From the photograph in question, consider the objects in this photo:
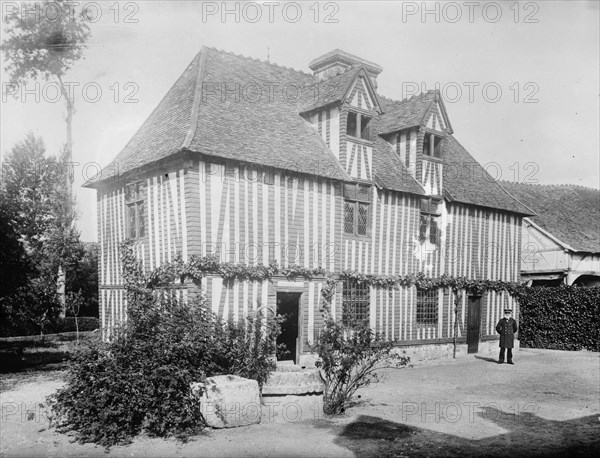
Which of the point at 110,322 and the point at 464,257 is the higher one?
the point at 464,257

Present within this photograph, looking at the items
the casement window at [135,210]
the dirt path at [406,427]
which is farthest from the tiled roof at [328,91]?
the dirt path at [406,427]

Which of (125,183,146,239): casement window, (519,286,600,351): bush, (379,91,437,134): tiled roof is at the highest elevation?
(379,91,437,134): tiled roof

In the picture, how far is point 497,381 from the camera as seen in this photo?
13.4m

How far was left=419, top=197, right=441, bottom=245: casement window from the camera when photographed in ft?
55.9

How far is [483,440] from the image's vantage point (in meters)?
7.84

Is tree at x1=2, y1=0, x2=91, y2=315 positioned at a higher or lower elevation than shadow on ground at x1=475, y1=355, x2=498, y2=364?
higher

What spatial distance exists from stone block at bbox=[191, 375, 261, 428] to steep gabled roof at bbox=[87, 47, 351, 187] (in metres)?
5.72

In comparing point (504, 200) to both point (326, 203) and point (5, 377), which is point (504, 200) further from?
point (5, 377)

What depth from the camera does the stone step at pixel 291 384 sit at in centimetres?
874

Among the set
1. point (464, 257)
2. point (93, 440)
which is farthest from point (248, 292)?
point (464, 257)

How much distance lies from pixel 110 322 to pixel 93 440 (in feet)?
27.7

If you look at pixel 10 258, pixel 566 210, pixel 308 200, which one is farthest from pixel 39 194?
pixel 566 210

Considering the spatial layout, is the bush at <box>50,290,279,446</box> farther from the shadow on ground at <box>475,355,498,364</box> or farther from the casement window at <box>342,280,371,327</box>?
the shadow on ground at <box>475,355,498,364</box>

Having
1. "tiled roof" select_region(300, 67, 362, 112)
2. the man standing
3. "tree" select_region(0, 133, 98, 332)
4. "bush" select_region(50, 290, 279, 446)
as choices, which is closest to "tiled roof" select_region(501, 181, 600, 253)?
the man standing
